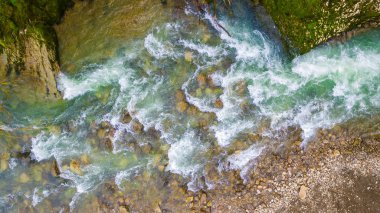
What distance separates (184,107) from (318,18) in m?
3.78

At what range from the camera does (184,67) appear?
8867 mm

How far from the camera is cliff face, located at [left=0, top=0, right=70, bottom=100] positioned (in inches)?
309

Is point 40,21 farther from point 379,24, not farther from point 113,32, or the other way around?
point 379,24

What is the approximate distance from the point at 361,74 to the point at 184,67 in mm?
4326

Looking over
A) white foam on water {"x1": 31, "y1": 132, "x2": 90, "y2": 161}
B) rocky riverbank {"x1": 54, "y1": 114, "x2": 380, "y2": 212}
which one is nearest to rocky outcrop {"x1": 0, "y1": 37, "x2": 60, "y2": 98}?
white foam on water {"x1": 31, "y1": 132, "x2": 90, "y2": 161}

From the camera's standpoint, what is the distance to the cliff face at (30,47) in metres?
7.86

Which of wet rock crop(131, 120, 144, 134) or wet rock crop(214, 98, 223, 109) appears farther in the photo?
wet rock crop(131, 120, 144, 134)

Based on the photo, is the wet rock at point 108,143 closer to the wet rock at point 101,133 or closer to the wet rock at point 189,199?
the wet rock at point 101,133

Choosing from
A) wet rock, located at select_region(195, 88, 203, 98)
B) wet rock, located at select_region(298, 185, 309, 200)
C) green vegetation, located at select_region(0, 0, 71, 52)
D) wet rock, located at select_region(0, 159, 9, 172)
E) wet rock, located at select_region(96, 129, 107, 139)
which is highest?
green vegetation, located at select_region(0, 0, 71, 52)

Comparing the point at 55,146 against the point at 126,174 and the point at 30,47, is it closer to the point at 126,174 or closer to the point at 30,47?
the point at 126,174

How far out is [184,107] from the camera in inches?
349

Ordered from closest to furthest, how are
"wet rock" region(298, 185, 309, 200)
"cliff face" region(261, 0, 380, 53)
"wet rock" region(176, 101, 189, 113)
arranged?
"cliff face" region(261, 0, 380, 53) → "wet rock" region(298, 185, 309, 200) → "wet rock" region(176, 101, 189, 113)

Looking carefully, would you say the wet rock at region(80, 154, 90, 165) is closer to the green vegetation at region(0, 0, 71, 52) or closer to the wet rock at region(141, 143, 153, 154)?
the wet rock at region(141, 143, 153, 154)

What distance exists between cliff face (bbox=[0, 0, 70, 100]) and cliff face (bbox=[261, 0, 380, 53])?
521 cm
